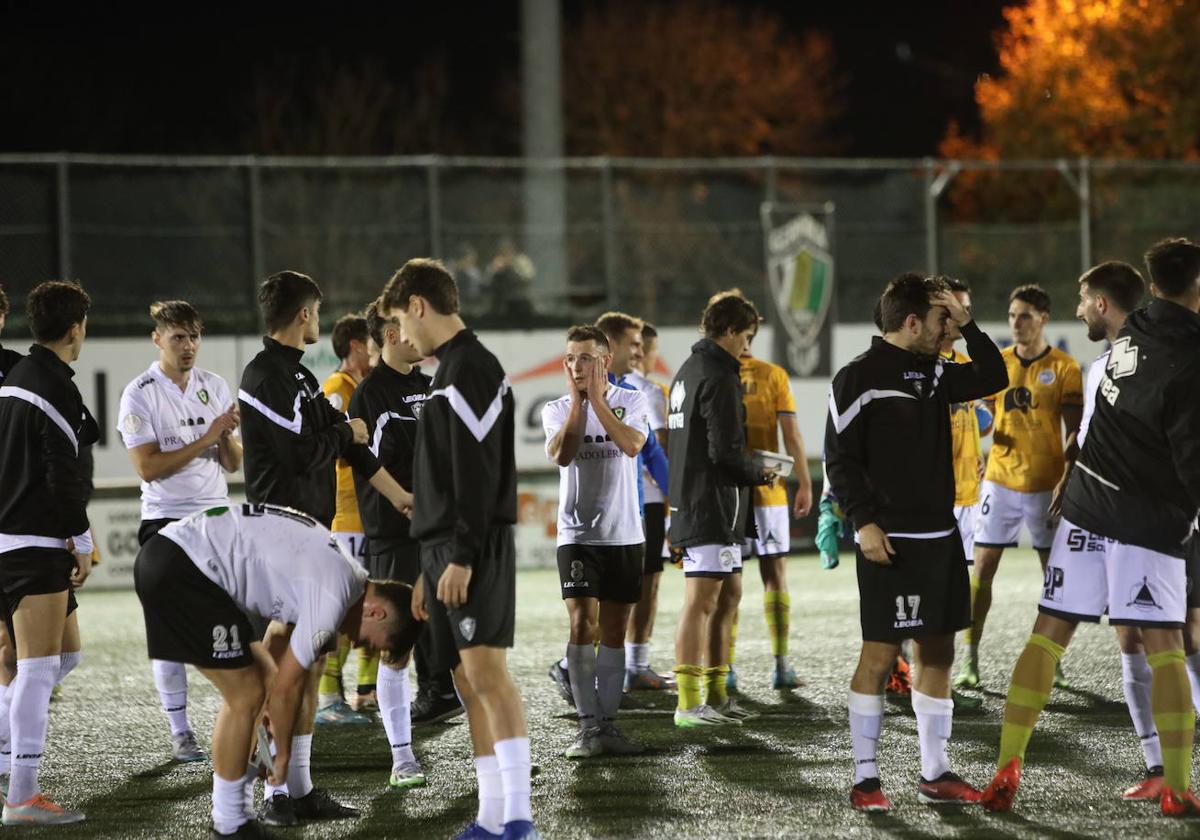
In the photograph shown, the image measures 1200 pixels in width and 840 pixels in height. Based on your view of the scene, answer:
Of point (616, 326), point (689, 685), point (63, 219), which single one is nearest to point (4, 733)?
point (689, 685)

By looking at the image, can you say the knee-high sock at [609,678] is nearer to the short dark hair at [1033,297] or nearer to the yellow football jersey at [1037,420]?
the yellow football jersey at [1037,420]

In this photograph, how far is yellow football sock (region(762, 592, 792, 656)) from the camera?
29.0 ft

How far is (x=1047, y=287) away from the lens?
755 inches

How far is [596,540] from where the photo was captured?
7137 mm

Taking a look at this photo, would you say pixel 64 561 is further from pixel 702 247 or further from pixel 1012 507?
pixel 702 247

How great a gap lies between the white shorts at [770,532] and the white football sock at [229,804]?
4100 mm

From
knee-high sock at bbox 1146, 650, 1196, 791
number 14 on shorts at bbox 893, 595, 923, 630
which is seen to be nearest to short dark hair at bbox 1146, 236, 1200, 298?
knee-high sock at bbox 1146, 650, 1196, 791

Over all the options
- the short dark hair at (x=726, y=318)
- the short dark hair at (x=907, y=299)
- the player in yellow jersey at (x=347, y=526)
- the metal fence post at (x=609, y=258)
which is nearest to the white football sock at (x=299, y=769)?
the player in yellow jersey at (x=347, y=526)

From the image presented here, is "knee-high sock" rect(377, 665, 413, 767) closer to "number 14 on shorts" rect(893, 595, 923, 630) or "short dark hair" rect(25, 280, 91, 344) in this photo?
"short dark hair" rect(25, 280, 91, 344)

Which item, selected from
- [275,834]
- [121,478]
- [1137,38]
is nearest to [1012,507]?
[275,834]

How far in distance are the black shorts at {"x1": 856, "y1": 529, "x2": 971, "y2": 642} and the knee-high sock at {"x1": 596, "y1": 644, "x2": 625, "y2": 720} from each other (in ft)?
5.26

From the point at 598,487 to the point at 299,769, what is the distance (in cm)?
198

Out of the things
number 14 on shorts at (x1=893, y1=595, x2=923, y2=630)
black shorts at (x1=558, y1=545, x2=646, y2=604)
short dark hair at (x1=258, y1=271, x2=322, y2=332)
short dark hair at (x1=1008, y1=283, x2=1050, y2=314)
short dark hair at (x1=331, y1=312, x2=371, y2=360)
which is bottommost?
number 14 on shorts at (x1=893, y1=595, x2=923, y2=630)

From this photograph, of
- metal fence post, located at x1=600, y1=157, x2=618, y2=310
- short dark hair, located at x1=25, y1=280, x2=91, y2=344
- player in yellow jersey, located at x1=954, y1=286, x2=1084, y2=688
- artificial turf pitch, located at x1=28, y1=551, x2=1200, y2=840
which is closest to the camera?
artificial turf pitch, located at x1=28, y1=551, x2=1200, y2=840
